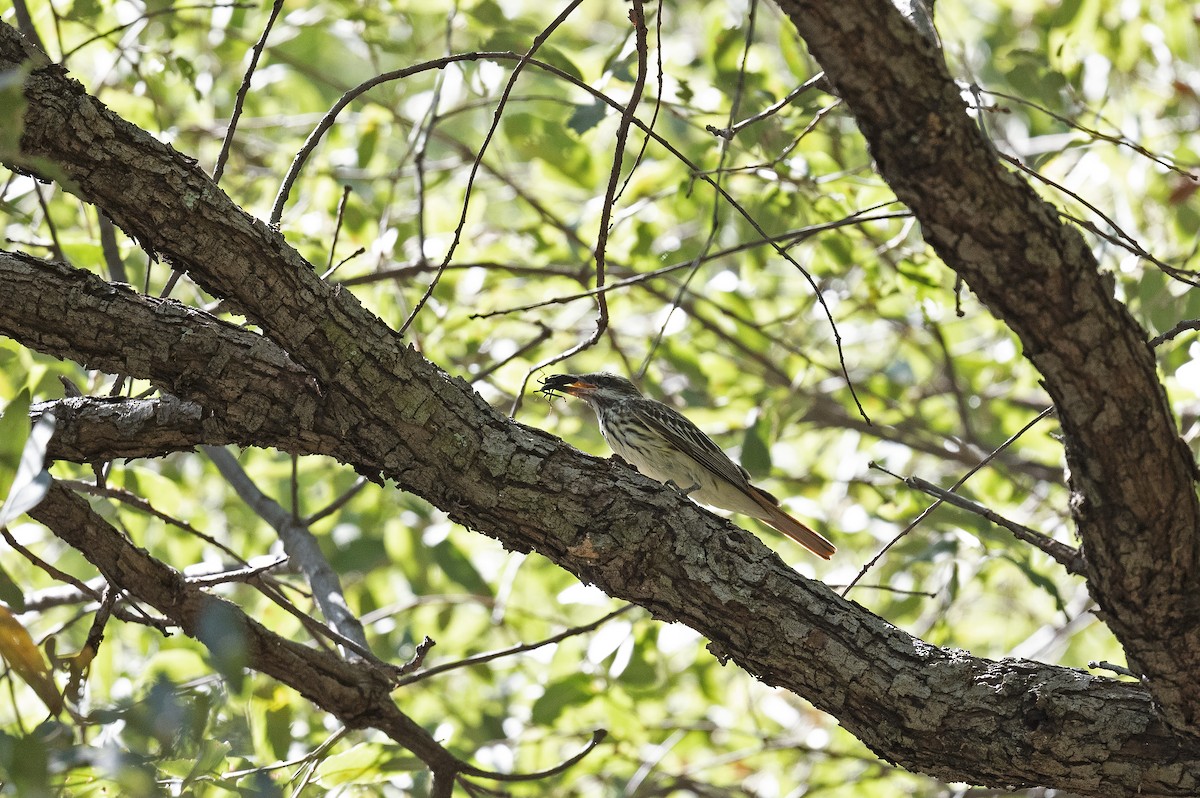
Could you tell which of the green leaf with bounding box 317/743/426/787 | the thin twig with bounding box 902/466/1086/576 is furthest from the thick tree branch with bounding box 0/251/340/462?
the thin twig with bounding box 902/466/1086/576

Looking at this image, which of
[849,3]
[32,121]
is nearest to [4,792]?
[32,121]

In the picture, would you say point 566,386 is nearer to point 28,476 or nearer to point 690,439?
point 690,439

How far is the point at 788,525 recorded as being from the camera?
16.4ft

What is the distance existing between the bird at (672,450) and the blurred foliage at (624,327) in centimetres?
16

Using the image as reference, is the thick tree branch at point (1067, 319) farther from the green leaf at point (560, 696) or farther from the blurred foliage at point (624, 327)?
the green leaf at point (560, 696)

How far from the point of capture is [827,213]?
4.58 m

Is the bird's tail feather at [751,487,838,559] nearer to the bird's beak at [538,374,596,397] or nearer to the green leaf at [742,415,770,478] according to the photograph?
the green leaf at [742,415,770,478]

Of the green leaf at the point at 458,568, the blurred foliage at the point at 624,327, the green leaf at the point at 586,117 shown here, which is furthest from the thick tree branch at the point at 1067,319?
the green leaf at the point at 458,568

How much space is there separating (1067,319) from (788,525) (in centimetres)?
297

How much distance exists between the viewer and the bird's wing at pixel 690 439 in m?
5.09

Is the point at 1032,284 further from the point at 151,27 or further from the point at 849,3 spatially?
the point at 151,27

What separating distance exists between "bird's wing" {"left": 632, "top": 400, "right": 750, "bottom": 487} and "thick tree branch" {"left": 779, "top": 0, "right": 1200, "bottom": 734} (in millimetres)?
2625

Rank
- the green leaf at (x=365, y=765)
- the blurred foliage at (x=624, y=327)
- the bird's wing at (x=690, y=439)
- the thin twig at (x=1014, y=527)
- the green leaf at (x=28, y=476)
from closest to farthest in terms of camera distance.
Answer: the green leaf at (x=28, y=476) < the thin twig at (x=1014, y=527) < the green leaf at (x=365, y=765) < the blurred foliage at (x=624, y=327) < the bird's wing at (x=690, y=439)

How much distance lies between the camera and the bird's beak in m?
4.96
